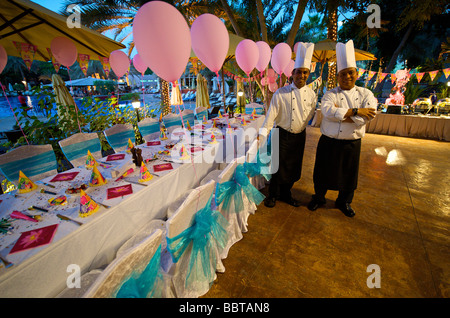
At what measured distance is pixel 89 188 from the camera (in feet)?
6.03

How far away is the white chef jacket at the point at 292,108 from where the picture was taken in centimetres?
243

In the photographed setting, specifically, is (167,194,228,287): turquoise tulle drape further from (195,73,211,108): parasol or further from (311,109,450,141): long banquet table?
(311,109,450,141): long banquet table

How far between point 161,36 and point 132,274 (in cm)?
157

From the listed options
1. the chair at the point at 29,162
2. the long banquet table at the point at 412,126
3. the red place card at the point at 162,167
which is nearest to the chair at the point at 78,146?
the chair at the point at 29,162

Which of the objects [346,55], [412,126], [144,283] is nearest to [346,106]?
[346,55]

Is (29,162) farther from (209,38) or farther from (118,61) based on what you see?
(209,38)

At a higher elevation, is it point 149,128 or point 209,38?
point 209,38

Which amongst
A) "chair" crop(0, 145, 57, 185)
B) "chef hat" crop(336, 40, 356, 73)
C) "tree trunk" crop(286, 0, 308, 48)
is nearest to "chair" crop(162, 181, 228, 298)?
"chef hat" crop(336, 40, 356, 73)

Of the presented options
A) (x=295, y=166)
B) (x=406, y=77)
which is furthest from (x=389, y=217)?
(x=406, y=77)

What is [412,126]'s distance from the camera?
6070 mm

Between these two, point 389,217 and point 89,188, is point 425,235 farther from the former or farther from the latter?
point 89,188

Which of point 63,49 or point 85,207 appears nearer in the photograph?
point 85,207
